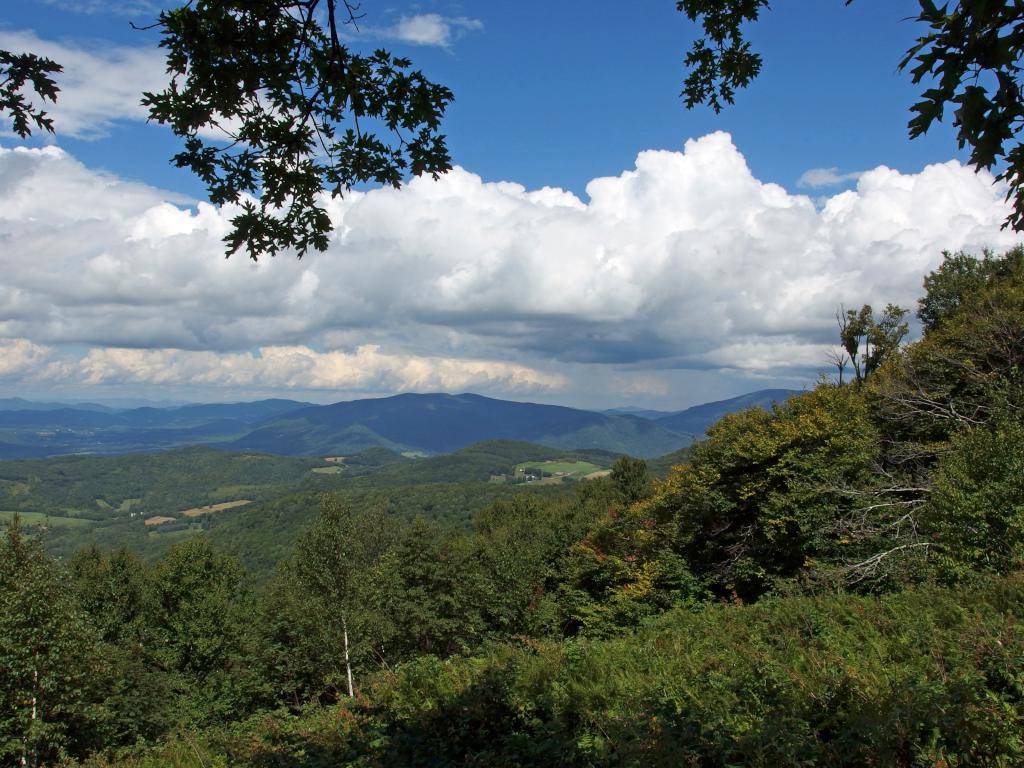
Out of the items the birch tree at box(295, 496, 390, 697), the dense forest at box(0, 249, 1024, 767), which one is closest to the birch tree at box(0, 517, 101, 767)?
the dense forest at box(0, 249, 1024, 767)

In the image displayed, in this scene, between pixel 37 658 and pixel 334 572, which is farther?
pixel 334 572

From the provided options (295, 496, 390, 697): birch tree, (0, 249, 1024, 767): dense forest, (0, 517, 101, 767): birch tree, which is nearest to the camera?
(0, 249, 1024, 767): dense forest

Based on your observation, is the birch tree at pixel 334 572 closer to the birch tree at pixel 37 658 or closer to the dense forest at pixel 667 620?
the dense forest at pixel 667 620

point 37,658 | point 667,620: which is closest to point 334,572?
point 37,658

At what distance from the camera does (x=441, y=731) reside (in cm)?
709

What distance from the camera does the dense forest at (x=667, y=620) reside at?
19.3 feet

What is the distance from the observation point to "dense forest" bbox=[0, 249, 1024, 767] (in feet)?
19.3

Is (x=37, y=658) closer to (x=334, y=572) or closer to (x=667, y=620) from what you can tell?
(x=334, y=572)

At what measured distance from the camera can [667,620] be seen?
38.2 feet

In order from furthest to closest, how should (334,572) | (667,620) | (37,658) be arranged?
(334,572), (37,658), (667,620)

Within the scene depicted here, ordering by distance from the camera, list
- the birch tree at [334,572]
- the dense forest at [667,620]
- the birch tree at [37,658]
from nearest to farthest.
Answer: the dense forest at [667,620] < the birch tree at [37,658] < the birch tree at [334,572]

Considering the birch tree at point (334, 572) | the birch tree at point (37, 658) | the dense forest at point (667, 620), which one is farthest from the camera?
the birch tree at point (334, 572)

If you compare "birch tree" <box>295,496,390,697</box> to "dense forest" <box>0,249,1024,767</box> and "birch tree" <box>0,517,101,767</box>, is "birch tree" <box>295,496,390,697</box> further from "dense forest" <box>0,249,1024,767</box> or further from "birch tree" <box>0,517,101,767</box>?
"birch tree" <box>0,517,101,767</box>

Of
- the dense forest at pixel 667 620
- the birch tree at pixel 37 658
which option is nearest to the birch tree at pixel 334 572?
the dense forest at pixel 667 620
